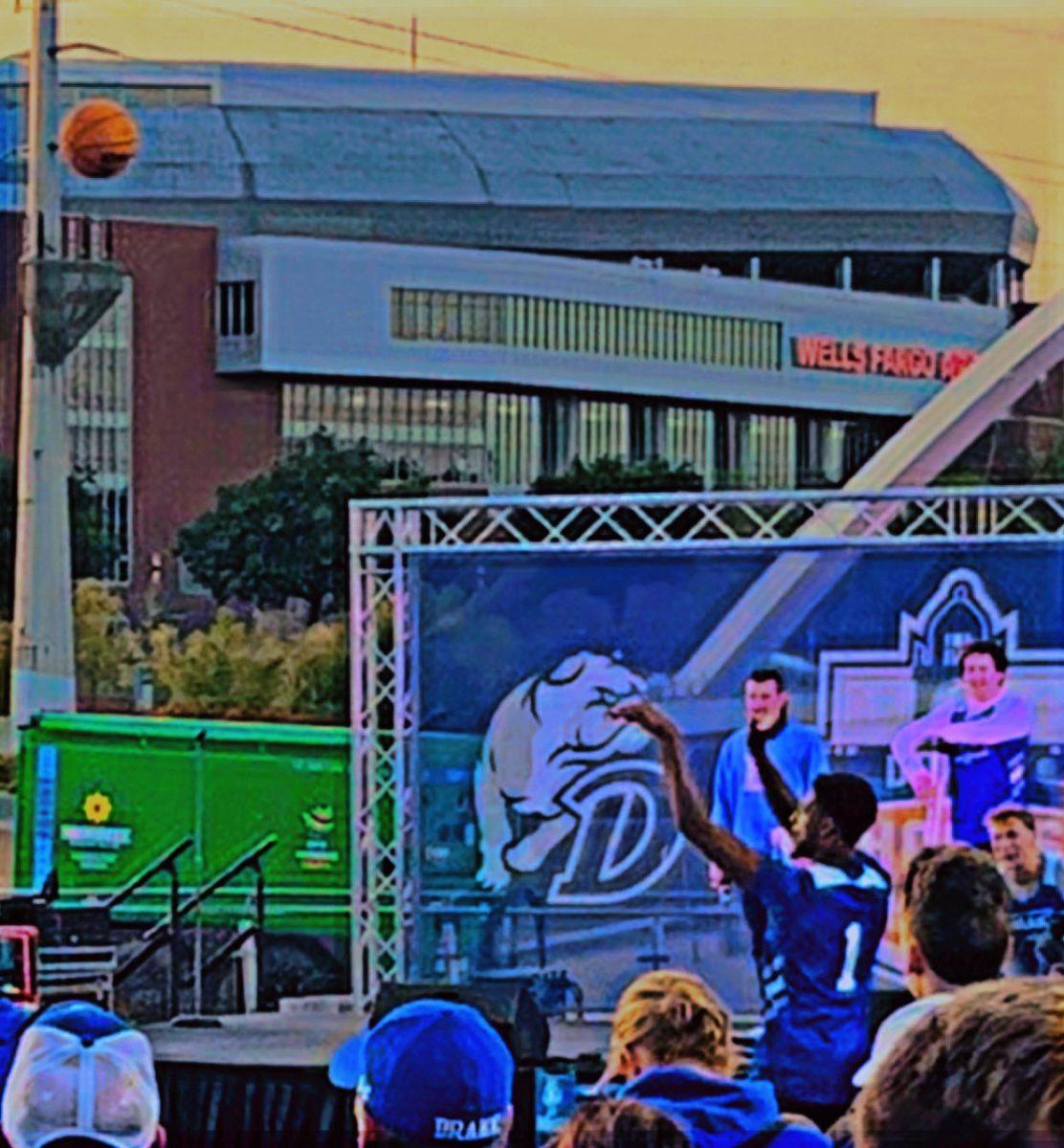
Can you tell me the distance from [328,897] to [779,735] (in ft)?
2.37

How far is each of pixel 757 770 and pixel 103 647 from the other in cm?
101

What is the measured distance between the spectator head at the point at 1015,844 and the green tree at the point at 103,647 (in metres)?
1.32

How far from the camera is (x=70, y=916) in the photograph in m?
4.30

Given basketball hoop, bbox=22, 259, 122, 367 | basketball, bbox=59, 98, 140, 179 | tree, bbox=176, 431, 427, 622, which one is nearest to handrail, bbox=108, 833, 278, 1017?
tree, bbox=176, 431, 427, 622

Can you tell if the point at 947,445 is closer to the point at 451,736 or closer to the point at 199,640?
the point at 451,736

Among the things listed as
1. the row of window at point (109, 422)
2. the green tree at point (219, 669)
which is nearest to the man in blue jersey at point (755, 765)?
the green tree at point (219, 669)

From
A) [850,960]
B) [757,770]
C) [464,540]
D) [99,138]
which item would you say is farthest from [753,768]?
[99,138]

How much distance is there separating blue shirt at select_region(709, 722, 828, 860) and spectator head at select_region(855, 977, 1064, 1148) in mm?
2127

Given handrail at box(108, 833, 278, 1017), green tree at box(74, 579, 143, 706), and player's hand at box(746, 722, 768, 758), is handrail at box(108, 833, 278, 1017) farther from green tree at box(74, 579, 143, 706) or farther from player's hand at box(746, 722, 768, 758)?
player's hand at box(746, 722, 768, 758)

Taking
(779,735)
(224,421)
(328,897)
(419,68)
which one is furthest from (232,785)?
(419,68)

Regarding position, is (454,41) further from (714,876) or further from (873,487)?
(714,876)

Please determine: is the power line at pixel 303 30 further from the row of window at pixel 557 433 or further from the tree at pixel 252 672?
the tree at pixel 252 672

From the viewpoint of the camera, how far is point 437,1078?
3100 millimetres

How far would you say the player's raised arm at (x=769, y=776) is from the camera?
14.0ft
